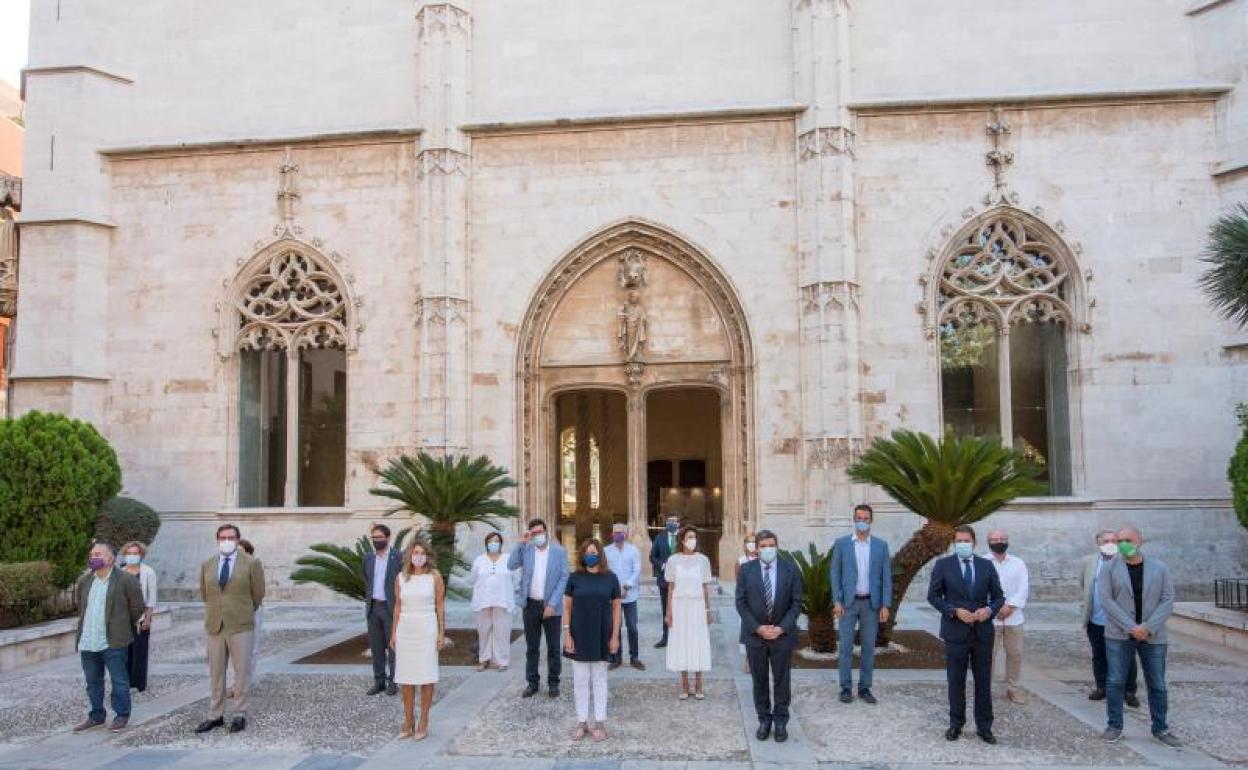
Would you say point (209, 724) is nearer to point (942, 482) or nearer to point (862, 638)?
point (862, 638)

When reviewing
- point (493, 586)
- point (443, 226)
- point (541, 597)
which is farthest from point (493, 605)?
point (443, 226)

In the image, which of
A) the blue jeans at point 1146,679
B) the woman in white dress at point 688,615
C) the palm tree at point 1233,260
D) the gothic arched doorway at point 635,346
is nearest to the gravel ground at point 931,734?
the blue jeans at point 1146,679

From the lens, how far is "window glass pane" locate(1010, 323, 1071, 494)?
16484 millimetres

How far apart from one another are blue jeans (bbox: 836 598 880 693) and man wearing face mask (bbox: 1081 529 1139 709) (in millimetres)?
1956

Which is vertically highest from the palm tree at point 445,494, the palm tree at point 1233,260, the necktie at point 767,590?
the palm tree at point 1233,260

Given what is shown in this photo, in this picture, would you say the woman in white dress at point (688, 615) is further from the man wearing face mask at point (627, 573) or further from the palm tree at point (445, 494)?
the palm tree at point (445, 494)

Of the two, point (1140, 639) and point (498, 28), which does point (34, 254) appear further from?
point (1140, 639)

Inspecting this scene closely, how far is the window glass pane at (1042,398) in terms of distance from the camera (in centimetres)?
1648

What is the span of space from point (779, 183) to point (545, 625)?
10103 mm

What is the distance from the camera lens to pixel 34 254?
57.8 feet

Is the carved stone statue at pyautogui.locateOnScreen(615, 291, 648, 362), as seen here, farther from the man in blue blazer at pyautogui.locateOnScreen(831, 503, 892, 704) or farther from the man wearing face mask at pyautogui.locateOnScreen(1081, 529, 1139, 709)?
the man wearing face mask at pyautogui.locateOnScreen(1081, 529, 1139, 709)

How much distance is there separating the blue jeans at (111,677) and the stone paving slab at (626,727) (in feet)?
9.86

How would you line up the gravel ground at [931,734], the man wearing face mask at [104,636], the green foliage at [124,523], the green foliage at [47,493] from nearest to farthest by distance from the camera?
the gravel ground at [931,734]
the man wearing face mask at [104,636]
the green foliage at [47,493]
the green foliage at [124,523]

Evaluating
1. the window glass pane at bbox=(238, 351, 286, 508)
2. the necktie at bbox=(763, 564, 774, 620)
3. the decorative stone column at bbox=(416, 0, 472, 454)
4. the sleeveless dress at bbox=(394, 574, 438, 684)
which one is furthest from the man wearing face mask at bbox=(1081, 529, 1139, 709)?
the window glass pane at bbox=(238, 351, 286, 508)
